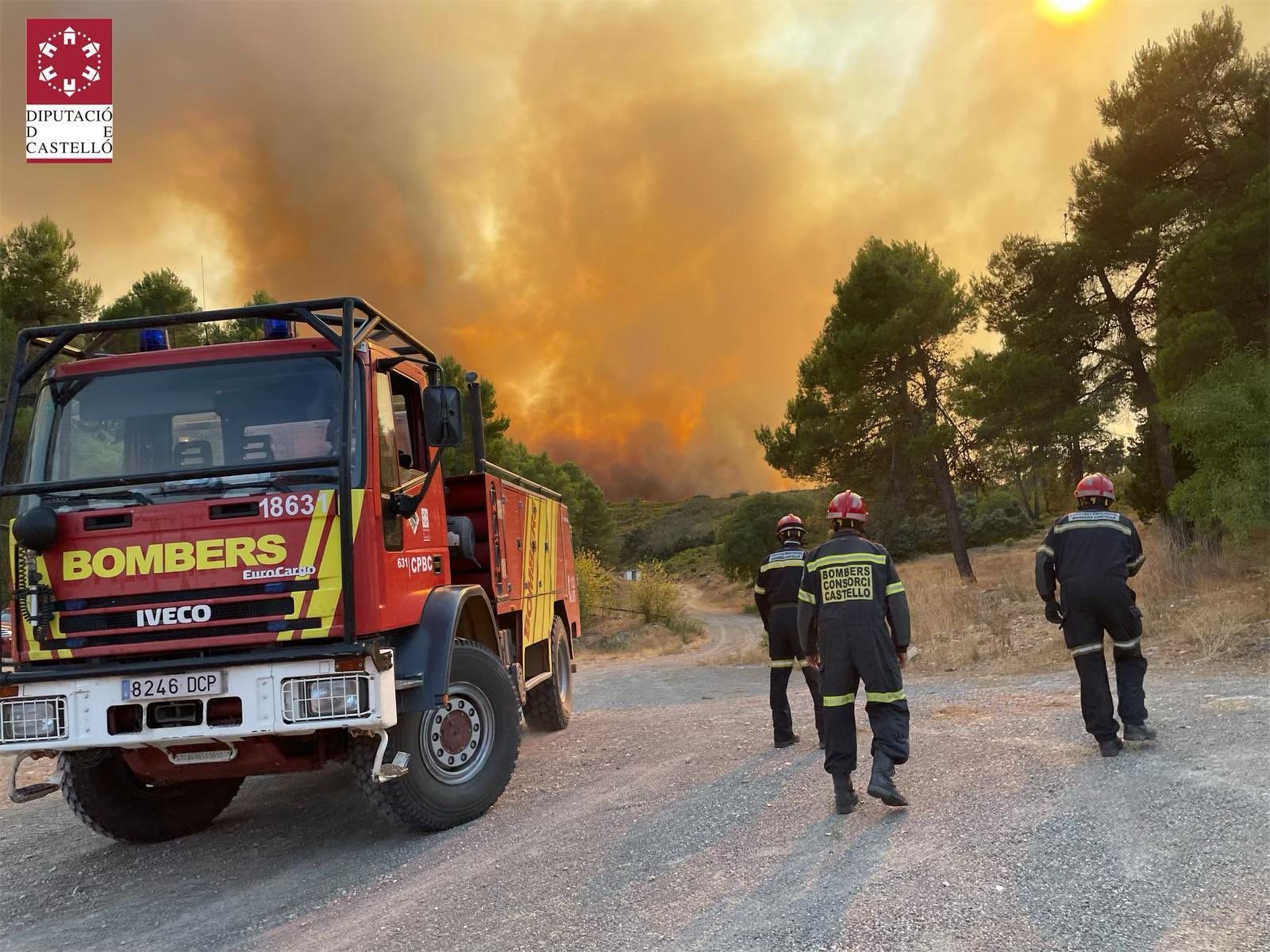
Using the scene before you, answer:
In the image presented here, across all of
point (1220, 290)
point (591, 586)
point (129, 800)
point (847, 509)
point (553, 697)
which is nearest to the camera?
point (847, 509)

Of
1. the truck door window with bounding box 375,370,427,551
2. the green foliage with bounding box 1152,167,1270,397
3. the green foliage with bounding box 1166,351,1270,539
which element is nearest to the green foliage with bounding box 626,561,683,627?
the green foliage with bounding box 1152,167,1270,397

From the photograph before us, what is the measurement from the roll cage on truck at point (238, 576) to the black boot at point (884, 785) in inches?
91.4

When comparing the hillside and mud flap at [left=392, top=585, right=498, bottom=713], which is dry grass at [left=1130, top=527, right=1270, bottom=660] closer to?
mud flap at [left=392, top=585, right=498, bottom=713]

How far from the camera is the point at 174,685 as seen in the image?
4.71m

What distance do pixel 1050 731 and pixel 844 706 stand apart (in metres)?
2.65

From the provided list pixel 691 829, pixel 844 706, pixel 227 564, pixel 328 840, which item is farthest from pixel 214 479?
pixel 844 706

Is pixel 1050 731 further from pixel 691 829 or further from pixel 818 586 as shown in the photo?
pixel 691 829

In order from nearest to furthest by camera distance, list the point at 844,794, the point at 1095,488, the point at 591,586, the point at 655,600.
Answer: the point at 844,794 < the point at 1095,488 < the point at 591,586 < the point at 655,600

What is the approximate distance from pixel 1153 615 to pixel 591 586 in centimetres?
1967

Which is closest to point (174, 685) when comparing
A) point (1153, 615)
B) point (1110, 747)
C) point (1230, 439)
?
point (1110, 747)

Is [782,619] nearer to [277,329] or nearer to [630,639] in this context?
[277,329]

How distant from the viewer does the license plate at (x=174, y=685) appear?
4.68 meters

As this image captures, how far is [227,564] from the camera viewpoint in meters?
4.80

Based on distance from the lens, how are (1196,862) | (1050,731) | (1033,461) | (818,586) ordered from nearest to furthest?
(1196,862)
(818,586)
(1050,731)
(1033,461)
